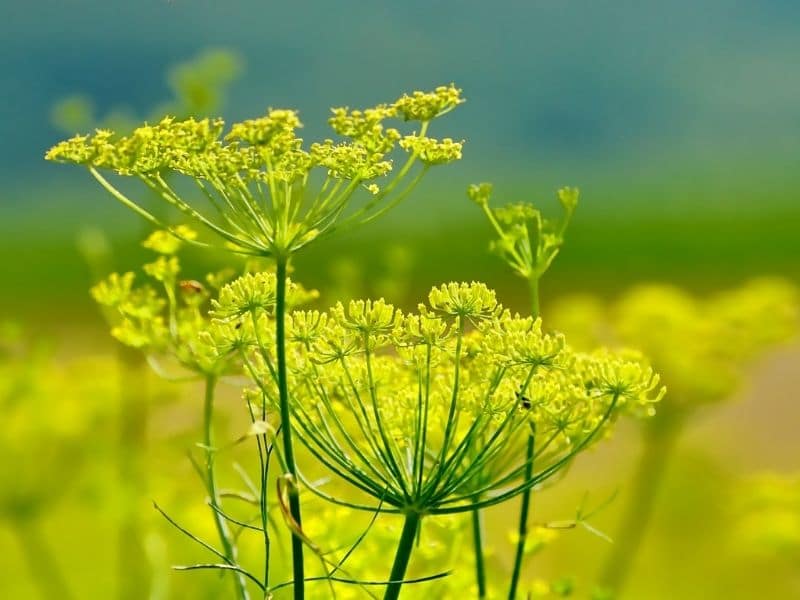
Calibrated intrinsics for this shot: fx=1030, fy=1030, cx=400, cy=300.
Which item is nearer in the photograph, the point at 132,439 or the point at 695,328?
the point at 132,439

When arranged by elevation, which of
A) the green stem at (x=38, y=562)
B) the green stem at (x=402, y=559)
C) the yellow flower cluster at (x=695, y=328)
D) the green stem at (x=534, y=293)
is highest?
the yellow flower cluster at (x=695, y=328)

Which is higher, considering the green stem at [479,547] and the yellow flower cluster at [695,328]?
the yellow flower cluster at [695,328]

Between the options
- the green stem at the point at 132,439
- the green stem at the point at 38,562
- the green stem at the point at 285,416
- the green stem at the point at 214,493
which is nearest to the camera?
the green stem at the point at 285,416

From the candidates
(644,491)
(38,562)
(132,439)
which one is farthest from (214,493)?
(38,562)

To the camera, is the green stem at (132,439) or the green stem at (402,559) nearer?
the green stem at (402,559)

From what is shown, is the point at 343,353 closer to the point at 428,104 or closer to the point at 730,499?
the point at 428,104

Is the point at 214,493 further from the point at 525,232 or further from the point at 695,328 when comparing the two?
the point at 695,328

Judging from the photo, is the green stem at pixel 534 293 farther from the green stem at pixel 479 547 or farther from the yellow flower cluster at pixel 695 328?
the yellow flower cluster at pixel 695 328

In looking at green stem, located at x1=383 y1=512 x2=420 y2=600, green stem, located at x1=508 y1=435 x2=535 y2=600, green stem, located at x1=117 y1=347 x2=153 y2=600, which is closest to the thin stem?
green stem, located at x1=508 y1=435 x2=535 y2=600

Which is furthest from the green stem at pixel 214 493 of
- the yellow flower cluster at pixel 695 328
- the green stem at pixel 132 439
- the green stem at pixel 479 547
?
the yellow flower cluster at pixel 695 328

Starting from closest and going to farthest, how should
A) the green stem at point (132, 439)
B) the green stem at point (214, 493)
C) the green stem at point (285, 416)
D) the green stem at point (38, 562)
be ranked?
1. the green stem at point (285, 416)
2. the green stem at point (214, 493)
3. the green stem at point (132, 439)
4. the green stem at point (38, 562)
